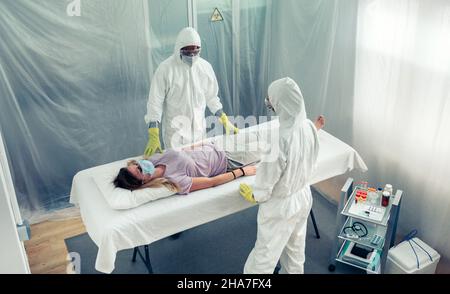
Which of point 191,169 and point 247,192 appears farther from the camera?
point 191,169

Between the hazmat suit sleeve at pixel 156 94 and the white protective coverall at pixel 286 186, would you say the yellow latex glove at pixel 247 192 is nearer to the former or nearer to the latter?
the white protective coverall at pixel 286 186

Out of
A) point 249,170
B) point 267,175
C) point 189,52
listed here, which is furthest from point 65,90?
point 267,175

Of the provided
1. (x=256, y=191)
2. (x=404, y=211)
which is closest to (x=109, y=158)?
(x=256, y=191)

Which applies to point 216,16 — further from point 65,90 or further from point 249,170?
point 249,170

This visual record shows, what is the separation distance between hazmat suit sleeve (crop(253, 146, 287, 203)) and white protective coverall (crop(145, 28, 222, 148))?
927 mm

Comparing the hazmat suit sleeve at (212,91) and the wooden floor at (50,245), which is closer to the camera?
the wooden floor at (50,245)

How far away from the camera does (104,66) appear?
3139 mm

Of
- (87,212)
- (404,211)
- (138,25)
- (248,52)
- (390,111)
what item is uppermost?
(138,25)

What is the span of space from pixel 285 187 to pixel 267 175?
12cm

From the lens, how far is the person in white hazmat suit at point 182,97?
2.83 m

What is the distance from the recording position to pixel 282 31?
368 cm

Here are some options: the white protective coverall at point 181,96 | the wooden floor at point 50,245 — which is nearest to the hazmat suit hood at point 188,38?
the white protective coverall at point 181,96

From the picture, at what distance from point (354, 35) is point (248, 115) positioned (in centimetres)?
131

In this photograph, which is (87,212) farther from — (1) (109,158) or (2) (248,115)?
(2) (248,115)
